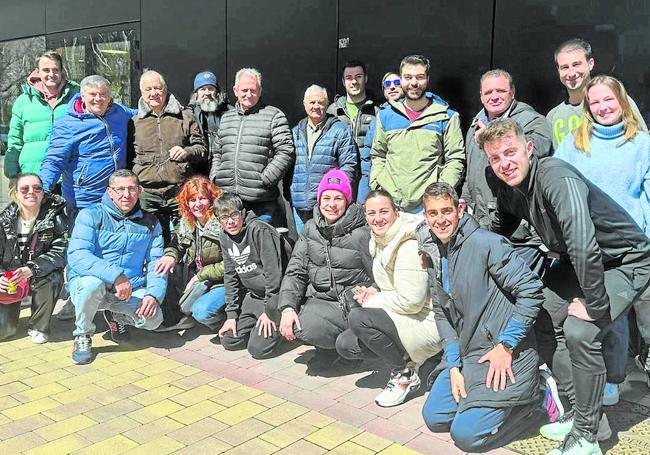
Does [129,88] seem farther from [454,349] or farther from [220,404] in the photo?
[454,349]

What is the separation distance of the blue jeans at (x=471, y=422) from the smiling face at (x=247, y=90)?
273 centimetres

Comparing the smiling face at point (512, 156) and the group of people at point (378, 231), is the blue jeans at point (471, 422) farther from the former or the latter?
the smiling face at point (512, 156)

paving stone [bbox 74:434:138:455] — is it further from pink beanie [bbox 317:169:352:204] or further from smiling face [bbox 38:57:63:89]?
smiling face [bbox 38:57:63:89]

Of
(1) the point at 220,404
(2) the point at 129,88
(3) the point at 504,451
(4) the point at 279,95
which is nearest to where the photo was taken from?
(3) the point at 504,451

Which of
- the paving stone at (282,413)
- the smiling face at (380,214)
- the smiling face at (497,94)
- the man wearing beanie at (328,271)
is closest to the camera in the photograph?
the paving stone at (282,413)

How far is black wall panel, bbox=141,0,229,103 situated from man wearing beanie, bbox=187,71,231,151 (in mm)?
1268

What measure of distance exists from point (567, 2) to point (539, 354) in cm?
249

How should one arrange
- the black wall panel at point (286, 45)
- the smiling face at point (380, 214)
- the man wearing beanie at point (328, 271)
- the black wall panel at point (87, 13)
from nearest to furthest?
the smiling face at point (380, 214) < the man wearing beanie at point (328, 271) < the black wall panel at point (286, 45) < the black wall panel at point (87, 13)

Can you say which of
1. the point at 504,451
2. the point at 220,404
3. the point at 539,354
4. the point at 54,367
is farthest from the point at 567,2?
the point at 54,367

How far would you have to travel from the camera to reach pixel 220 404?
3.86 m

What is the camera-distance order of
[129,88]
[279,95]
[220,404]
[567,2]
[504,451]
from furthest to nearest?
1. [129,88]
2. [279,95]
3. [567,2]
4. [220,404]
5. [504,451]

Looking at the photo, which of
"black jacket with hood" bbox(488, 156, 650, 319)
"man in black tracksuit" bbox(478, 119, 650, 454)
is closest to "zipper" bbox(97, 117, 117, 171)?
"man in black tracksuit" bbox(478, 119, 650, 454)

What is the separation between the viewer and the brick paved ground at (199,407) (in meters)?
3.35

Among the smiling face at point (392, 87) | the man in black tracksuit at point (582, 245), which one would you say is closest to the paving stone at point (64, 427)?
the man in black tracksuit at point (582, 245)
